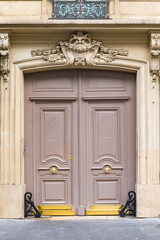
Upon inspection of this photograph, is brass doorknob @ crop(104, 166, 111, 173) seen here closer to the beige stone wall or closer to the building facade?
the building facade

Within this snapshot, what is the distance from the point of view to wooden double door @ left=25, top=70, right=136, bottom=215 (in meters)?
7.21

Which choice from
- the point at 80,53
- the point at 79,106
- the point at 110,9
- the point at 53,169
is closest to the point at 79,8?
the point at 110,9

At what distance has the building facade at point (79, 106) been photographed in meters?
6.92

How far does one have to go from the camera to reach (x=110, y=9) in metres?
7.02

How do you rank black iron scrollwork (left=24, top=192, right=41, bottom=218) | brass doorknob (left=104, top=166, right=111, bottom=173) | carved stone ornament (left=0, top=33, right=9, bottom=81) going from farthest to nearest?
1. brass doorknob (left=104, top=166, right=111, bottom=173)
2. black iron scrollwork (left=24, top=192, right=41, bottom=218)
3. carved stone ornament (left=0, top=33, right=9, bottom=81)

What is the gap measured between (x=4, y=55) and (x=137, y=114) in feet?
8.88

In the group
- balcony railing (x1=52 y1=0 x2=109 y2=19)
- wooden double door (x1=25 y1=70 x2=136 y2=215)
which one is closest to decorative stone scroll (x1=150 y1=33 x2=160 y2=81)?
wooden double door (x1=25 y1=70 x2=136 y2=215)

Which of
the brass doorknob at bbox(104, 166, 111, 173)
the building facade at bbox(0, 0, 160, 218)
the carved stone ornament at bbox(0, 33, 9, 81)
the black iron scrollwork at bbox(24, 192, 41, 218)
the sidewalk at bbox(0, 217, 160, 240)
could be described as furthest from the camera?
the brass doorknob at bbox(104, 166, 111, 173)

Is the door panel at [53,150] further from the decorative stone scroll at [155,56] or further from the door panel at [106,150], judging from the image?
the decorative stone scroll at [155,56]

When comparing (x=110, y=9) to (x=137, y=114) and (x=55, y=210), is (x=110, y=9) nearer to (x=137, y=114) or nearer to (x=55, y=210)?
(x=137, y=114)

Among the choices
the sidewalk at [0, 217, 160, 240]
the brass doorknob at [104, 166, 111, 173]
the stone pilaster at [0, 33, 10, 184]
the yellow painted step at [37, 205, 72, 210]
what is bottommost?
the sidewalk at [0, 217, 160, 240]

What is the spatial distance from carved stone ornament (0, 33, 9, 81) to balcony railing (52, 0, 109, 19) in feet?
3.35

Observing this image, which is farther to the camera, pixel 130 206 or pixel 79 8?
pixel 130 206

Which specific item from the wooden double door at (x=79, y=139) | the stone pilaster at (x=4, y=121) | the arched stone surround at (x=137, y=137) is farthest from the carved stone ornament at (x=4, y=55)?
the wooden double door at (x=79, y=139)
